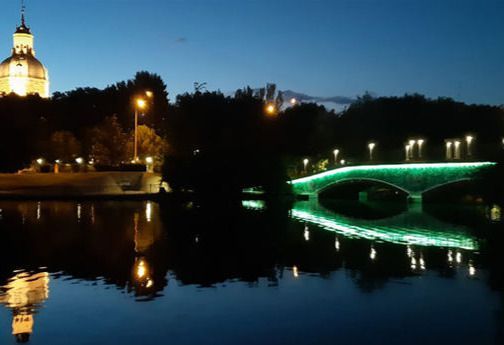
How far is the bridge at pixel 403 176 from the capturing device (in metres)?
49.3

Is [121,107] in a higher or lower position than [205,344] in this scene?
higher

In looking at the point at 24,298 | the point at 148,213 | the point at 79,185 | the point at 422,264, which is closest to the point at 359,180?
the point at 79,185

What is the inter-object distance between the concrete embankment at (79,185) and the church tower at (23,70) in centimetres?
7413

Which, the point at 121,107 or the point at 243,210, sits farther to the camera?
the point at 121,107

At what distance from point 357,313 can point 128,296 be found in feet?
14.6

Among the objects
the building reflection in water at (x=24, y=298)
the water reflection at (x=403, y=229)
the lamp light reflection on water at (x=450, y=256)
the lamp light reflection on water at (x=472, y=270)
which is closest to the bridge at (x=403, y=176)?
the water reflection at (x=403, y=229)

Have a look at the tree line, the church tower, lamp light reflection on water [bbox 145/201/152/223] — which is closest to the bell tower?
the church tower

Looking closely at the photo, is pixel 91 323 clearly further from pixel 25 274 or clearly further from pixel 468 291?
pixel 468 291

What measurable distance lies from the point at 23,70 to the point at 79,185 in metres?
82.0

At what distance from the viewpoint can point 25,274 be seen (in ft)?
52.4

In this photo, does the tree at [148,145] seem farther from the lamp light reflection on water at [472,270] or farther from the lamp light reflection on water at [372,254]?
the lamp light reflection on water at [472,270]

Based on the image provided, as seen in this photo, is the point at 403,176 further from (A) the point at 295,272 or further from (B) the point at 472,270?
(A) the point at 295,272

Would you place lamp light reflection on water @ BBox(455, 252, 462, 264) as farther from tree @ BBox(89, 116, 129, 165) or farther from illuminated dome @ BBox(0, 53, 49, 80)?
illuminated dome @ BBox(0, 53, 49, 80)

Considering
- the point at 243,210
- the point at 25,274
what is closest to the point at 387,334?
the point at 25,274
